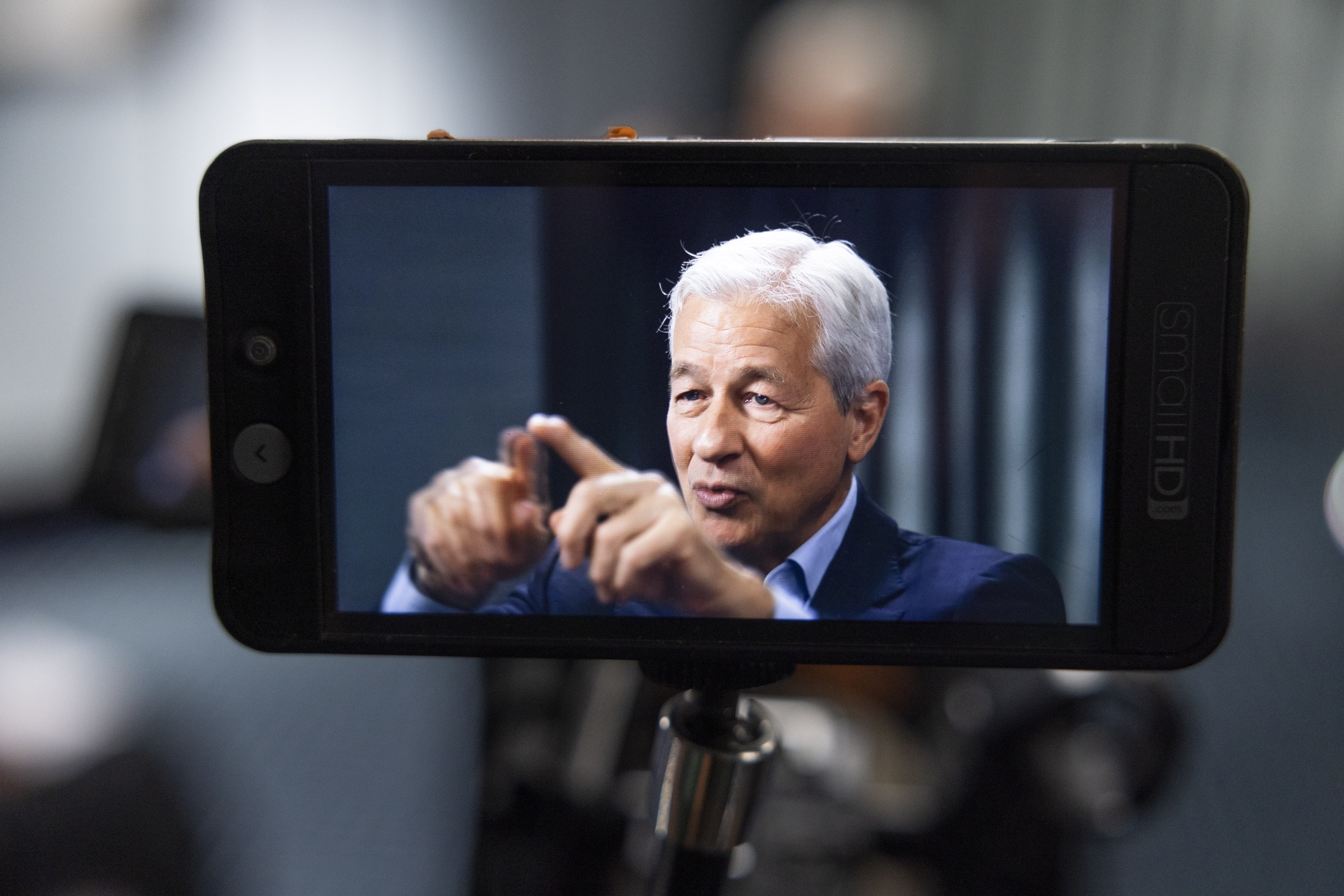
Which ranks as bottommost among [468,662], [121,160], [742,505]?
[468,662]

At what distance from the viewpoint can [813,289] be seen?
21 cm

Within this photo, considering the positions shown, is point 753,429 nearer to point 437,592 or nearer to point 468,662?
point 437,592

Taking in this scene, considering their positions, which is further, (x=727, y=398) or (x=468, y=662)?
(x=468, y=662)

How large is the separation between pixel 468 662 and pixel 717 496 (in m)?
0.22

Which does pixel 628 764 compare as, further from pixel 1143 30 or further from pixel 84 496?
pixel 1143 30

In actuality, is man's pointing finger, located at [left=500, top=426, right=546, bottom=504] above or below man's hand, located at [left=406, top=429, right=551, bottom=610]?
above

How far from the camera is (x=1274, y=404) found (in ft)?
1.17

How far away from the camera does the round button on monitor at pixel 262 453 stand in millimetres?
217

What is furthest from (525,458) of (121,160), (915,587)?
(121,160)

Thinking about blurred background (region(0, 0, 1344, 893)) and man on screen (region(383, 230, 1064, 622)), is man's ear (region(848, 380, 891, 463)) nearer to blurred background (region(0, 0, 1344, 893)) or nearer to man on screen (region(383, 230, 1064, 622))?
man on screen (region(383, 230, 1064, 622))

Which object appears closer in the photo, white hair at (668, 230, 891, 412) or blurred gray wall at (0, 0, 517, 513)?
white hair at (668, 230, 891, 412)

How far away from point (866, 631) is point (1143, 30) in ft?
1.16

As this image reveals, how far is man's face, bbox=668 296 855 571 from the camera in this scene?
0.21 m

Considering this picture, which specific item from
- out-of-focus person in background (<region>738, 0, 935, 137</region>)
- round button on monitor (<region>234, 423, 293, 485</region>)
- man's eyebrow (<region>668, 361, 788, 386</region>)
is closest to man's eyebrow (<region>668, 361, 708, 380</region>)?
man's eyebrow (<region>668, 361, 788, 386</region>)
